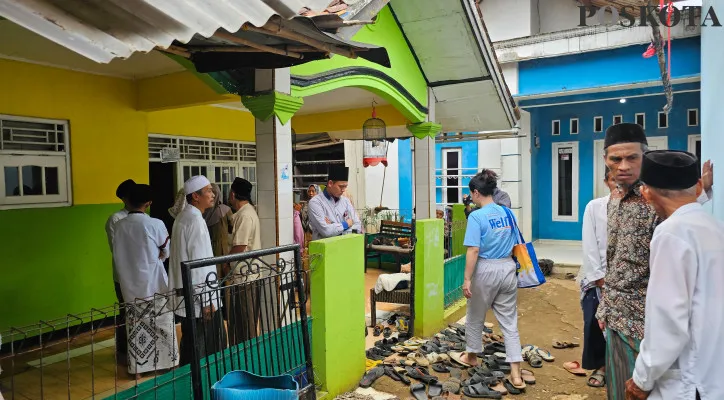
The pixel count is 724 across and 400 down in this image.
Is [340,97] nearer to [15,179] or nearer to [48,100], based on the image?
[48,100]

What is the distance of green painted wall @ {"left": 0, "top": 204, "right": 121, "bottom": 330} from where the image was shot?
5.18m

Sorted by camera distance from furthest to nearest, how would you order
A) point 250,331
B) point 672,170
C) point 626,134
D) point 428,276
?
1. point 428,276
2. point 250,331
3. point 626,134
4. point 672,170

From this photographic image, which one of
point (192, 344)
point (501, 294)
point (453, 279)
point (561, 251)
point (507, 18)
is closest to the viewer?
point (192, 344)

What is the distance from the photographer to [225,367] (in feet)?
10.8

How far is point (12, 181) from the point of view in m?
5.29

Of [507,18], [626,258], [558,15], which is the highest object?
[558,15]

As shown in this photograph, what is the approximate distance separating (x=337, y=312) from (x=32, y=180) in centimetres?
403

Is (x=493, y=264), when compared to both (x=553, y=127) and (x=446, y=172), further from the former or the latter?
(x=553, y=127)

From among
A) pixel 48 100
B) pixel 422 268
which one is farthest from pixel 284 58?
pixel 48 100

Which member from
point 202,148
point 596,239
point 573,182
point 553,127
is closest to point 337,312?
point 596,239

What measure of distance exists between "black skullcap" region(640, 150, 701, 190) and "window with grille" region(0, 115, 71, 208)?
240 inches

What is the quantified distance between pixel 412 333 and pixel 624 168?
11.7ft

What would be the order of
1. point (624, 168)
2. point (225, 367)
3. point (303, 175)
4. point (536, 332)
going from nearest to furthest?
point (624, 168)
point (225, 367)
point (536, 332)
point (303, 175)

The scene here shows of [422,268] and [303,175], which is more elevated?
[303,175]
